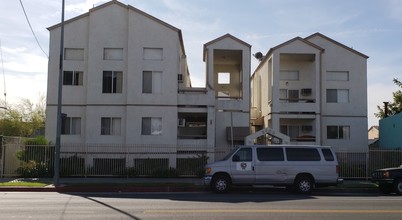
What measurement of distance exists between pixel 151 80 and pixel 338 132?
49.1ft

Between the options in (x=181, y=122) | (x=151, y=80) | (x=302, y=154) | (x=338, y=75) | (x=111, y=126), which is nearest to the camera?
(x=302, y=154)

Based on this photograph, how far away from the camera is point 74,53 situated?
30391mm

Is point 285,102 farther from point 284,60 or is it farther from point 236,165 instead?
point 236,165

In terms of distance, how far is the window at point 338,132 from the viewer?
34.8 m

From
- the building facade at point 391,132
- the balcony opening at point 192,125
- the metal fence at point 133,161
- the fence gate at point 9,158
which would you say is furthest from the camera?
the building facade at point 391,132

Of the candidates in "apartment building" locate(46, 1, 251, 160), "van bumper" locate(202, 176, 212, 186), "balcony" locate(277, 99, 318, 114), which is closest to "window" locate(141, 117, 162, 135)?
"apartment building" locate(46, 1, 251, 160)

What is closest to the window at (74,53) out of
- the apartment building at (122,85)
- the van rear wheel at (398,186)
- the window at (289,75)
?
the apartment building at (122,85)

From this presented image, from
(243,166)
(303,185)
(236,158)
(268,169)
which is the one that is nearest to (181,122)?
(236,158)

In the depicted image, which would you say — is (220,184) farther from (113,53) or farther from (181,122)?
(113,53)

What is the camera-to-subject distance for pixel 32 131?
50.4 meters

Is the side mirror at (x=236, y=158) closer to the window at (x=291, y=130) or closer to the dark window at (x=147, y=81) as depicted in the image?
the dark window at (x=147, y=81)

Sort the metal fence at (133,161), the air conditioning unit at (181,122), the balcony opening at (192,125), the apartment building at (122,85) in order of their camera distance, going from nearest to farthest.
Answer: the metal fence at (133,161) → the apartment building at (122,85) → the balcony opening at (192,125) → the air conditioning unit at (181,122)

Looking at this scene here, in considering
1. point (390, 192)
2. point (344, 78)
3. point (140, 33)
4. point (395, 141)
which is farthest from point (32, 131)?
point (390, 192)

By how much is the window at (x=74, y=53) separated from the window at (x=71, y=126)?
13.2 ft
